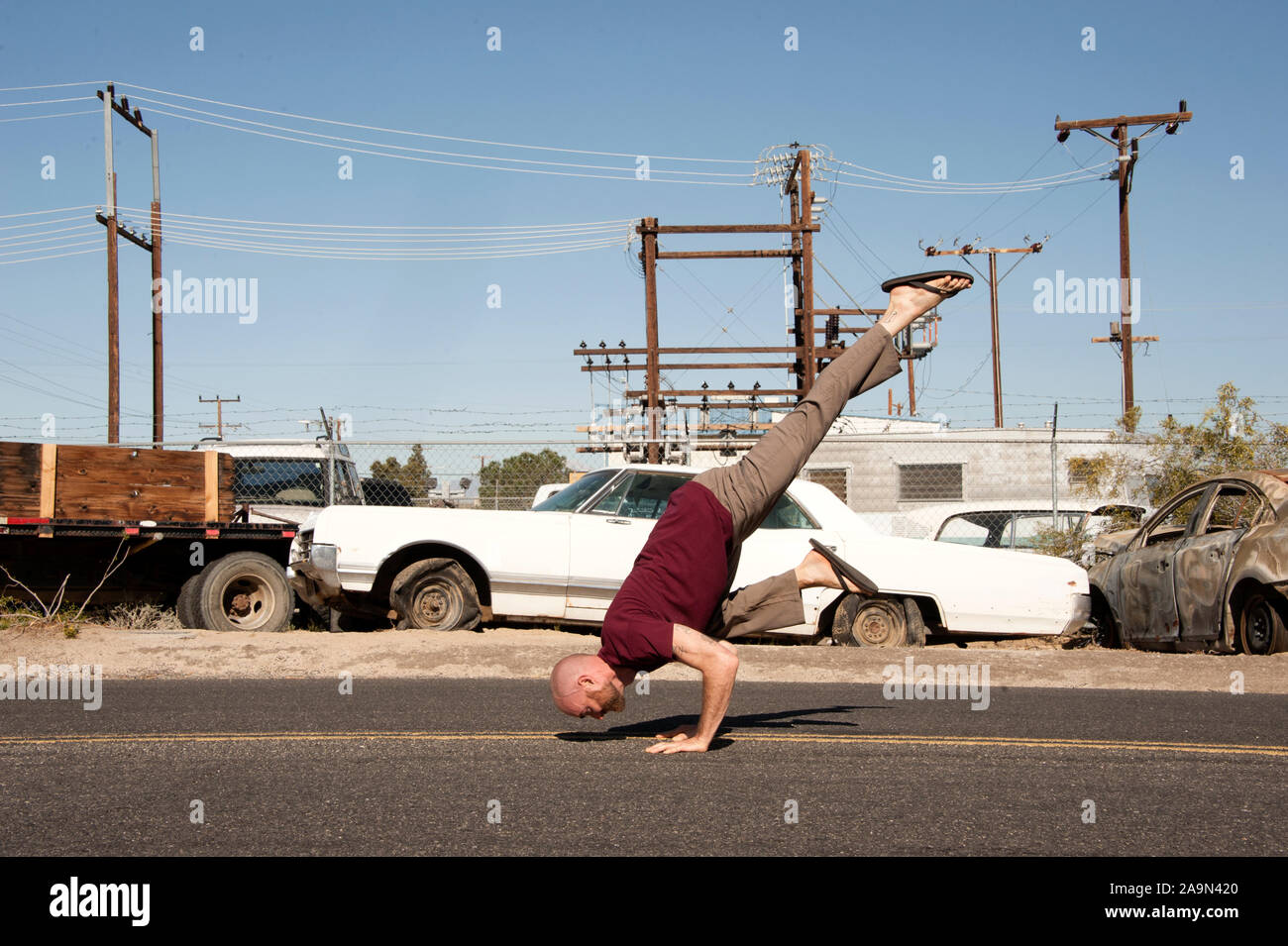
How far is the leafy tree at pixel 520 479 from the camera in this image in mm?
15211

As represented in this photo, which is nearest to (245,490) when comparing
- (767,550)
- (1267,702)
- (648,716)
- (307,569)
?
(307,569)

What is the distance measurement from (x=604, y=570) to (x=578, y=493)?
0.89 meters

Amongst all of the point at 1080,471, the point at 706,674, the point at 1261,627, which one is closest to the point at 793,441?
the point at 706,674

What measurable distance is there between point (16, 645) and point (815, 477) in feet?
52.1

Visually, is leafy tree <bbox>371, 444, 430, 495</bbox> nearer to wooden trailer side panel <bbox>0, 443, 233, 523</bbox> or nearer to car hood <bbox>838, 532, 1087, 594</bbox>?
wooden trailer side panel <bbox>0, 443, 233, 523</bbox>

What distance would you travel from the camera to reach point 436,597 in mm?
10633

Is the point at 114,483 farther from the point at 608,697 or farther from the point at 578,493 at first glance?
the point at 608,697

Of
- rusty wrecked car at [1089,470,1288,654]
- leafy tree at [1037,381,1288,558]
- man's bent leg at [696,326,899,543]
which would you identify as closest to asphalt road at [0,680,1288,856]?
man's bent leg at [696,326,899,543]

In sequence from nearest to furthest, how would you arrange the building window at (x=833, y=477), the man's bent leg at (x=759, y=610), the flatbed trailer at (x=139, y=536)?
the man's bent leg at (x=759, y=610) < the flatbed trailer at (x=139, y=536) < the building window at (x=833, y=477)

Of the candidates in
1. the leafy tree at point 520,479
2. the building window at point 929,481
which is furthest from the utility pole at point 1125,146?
the leafy tree at point 520,479

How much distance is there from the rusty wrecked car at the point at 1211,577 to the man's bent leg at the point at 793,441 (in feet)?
15.1

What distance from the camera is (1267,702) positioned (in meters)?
7.14

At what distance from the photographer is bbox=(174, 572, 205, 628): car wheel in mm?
11070

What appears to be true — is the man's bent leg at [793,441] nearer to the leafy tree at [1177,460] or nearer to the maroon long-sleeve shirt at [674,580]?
the maroon long-sleeve shirt at [674,580]
